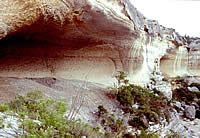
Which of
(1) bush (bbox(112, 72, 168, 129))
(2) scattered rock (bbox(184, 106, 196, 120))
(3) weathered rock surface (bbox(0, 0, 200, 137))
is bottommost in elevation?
(2) scattered rock (bbox(184, 106, 196, 120))

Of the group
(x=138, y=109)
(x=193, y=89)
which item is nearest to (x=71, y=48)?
(x=138, y=109)

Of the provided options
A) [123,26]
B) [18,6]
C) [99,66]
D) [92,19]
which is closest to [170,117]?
[99,66]

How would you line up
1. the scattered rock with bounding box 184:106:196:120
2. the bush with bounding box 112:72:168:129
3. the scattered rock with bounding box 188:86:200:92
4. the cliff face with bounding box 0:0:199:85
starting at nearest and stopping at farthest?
the cliff face with bounding box 0:0:199:85
the bush with bounding box 112:72:168:129
the scattered rock with bounding box 184:106:196:120
the scattered rock with bounding box 188:86:200:92

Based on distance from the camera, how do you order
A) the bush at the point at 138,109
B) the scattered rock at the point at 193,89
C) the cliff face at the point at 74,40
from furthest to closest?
the scattered rock at the point at 193,89 → the bush at the point at 138,109 → the cliff face at the point at 74,40

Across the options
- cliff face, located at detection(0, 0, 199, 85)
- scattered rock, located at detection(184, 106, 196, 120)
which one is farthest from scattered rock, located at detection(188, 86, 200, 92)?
cliff face, located at detection(0, 0, 199, 85)

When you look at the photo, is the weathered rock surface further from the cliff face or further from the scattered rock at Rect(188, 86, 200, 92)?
the scattered rock at Rect(188, 86, 200, 92)

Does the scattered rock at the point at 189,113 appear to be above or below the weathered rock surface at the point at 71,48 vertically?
below

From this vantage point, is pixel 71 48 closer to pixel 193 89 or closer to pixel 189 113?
pixel 189 113

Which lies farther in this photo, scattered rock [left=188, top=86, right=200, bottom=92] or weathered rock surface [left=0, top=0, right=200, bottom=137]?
scattered rock [left=188, top=86, right=200, bottom=92]

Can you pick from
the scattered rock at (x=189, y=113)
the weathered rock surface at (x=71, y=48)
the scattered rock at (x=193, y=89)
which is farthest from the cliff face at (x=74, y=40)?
the scattered rock at (x=193, y=89)

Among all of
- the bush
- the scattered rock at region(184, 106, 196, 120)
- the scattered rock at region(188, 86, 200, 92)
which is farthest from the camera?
the scattered rock at region(188, 86, 200, 92)

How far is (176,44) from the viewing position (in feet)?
24.8

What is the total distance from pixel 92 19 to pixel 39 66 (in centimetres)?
181

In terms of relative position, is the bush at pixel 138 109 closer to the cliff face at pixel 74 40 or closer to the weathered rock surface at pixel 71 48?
the weathered rock surface at pixel 71 48
